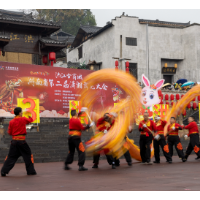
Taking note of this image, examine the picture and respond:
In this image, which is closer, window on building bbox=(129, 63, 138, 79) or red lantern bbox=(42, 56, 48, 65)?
red lantern bbox=(42, 56, 48, 65)

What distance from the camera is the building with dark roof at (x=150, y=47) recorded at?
2638 cm

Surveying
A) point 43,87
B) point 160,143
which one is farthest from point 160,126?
point 43,87

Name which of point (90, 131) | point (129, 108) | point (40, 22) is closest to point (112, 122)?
point (129, 108)

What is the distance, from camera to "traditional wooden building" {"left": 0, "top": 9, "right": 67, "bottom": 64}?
1947cm

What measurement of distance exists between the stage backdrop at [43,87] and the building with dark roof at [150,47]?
815cm

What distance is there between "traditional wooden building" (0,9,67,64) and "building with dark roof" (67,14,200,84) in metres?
6.37

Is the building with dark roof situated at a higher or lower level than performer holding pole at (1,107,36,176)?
higher

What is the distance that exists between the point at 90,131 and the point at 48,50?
796 centimetres

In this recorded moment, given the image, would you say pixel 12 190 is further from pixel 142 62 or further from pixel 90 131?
pixel 142 62

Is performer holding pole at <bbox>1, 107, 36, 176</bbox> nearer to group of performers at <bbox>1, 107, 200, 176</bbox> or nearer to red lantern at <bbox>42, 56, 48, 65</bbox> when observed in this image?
group of performers at <bbox>1, 107, 200, 176</bbox>

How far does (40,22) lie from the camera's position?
20109 mm

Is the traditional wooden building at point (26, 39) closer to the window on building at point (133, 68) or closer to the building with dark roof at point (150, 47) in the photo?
the building with dark roof at point (150, 47)

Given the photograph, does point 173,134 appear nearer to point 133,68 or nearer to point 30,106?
point 30,106

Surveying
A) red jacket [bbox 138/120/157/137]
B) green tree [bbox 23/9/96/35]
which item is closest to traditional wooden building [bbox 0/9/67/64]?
red jacket [bbox 138/120/157/137]
